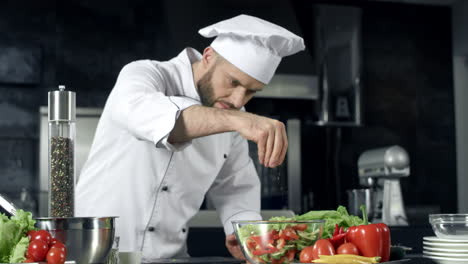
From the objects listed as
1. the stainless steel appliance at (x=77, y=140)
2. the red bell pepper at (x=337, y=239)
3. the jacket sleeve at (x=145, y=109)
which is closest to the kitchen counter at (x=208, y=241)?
the stainless steel appliance at (x=77, y=140)

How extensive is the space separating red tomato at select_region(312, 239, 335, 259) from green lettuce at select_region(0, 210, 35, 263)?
51 centimetres

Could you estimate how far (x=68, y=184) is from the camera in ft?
4.69

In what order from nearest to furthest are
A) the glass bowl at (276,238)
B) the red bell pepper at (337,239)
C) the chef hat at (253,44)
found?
the glass bowl at (276,238)
the red bell pepper at (337,239)
the chef hat at (253,44)

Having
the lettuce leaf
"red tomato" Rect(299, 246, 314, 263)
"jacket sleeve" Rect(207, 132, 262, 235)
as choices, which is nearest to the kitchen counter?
"jacket sleeve" Rect(207, 132, 262, 235)

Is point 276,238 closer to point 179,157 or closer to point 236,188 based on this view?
point 179,157

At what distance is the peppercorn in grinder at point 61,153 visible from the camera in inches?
55.4

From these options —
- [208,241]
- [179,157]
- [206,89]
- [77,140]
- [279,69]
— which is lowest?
[208,241]

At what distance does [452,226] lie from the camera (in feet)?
4.82

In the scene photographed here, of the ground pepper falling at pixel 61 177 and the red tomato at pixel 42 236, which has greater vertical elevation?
the ground pepper falling at pixel 61 177

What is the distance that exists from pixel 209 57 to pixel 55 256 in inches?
47.2

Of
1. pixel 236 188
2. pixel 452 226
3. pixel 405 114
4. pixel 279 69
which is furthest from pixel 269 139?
pixel 405 114

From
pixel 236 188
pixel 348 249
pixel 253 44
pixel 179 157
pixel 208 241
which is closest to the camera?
pixel 348 249

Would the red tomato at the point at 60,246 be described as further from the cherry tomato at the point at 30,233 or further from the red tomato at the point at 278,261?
the red tomato at the point at 278,261

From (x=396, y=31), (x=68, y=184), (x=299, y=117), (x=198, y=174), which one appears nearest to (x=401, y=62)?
(x=396, y=31)
